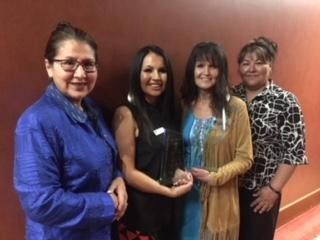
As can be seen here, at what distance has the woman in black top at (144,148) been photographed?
1.50 meters

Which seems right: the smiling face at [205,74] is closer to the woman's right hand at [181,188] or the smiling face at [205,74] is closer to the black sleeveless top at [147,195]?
the black sleeveless top at [147,195]

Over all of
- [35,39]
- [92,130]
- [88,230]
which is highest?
[35,39]

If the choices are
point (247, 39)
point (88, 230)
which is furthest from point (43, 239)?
point (247, 39)

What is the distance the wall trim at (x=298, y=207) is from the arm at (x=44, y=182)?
2358mm

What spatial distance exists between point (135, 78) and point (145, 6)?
→ 1.37 feet

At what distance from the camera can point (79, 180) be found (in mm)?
1169

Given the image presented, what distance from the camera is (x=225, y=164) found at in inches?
65.2

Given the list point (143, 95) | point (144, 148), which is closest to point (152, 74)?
point (143, 95)

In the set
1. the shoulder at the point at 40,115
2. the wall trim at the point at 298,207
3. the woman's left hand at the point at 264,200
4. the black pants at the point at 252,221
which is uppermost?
the shoulder at the point at 40,115

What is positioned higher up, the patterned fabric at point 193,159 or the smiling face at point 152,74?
the smiling face at point 152,74

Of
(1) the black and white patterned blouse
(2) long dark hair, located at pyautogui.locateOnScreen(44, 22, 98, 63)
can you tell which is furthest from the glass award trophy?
(2) long dark hair, located at pyautogui.locateOnScreen(44, 22, 98, 63)

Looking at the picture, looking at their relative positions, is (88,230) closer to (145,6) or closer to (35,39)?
(35,39)

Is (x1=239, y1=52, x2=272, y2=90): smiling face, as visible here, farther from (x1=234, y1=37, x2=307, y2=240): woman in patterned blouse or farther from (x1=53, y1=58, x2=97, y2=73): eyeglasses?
(x1=53, y1=58, x2=97, y2=73): eyeglasses

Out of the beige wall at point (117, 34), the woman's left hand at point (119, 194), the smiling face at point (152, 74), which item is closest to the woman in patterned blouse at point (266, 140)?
the beige wall at point (117, 34)
